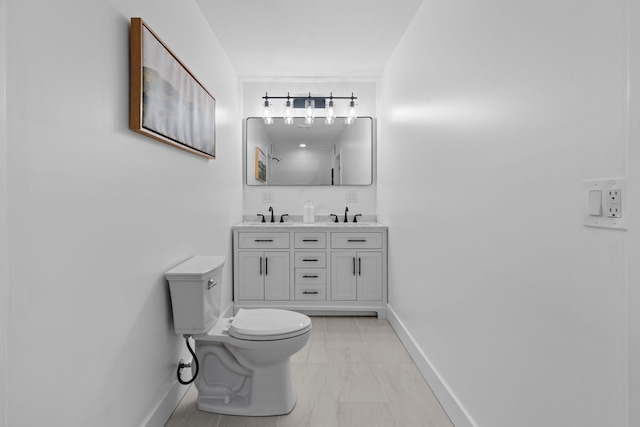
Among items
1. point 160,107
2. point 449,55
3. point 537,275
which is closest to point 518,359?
point 537,275

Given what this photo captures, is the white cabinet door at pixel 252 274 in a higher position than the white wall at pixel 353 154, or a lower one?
lower

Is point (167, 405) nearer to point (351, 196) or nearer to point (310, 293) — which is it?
point (310, 293)

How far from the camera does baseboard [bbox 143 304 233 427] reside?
174cm

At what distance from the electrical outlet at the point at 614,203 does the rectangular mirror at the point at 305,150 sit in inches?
123

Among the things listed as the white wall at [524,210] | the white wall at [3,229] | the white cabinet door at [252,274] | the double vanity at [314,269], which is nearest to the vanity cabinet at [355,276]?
the double vanity at [314,269]

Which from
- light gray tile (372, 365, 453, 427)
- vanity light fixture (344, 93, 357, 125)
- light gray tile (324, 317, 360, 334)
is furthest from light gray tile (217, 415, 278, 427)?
vanity light fixture (344, 93, 357, 125)

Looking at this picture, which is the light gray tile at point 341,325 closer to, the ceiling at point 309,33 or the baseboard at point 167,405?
the baseboard at point 167,405

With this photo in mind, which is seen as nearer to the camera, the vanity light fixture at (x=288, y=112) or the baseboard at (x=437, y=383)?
the baseboard at (x=437, y=383)

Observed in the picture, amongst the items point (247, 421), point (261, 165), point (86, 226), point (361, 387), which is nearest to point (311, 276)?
point (261, 165)

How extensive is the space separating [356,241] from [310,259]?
1.45 ft

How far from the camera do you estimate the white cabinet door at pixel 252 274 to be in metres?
3.47

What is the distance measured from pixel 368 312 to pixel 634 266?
282cm

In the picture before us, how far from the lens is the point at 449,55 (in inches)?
76.5

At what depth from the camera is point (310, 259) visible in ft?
11.4
